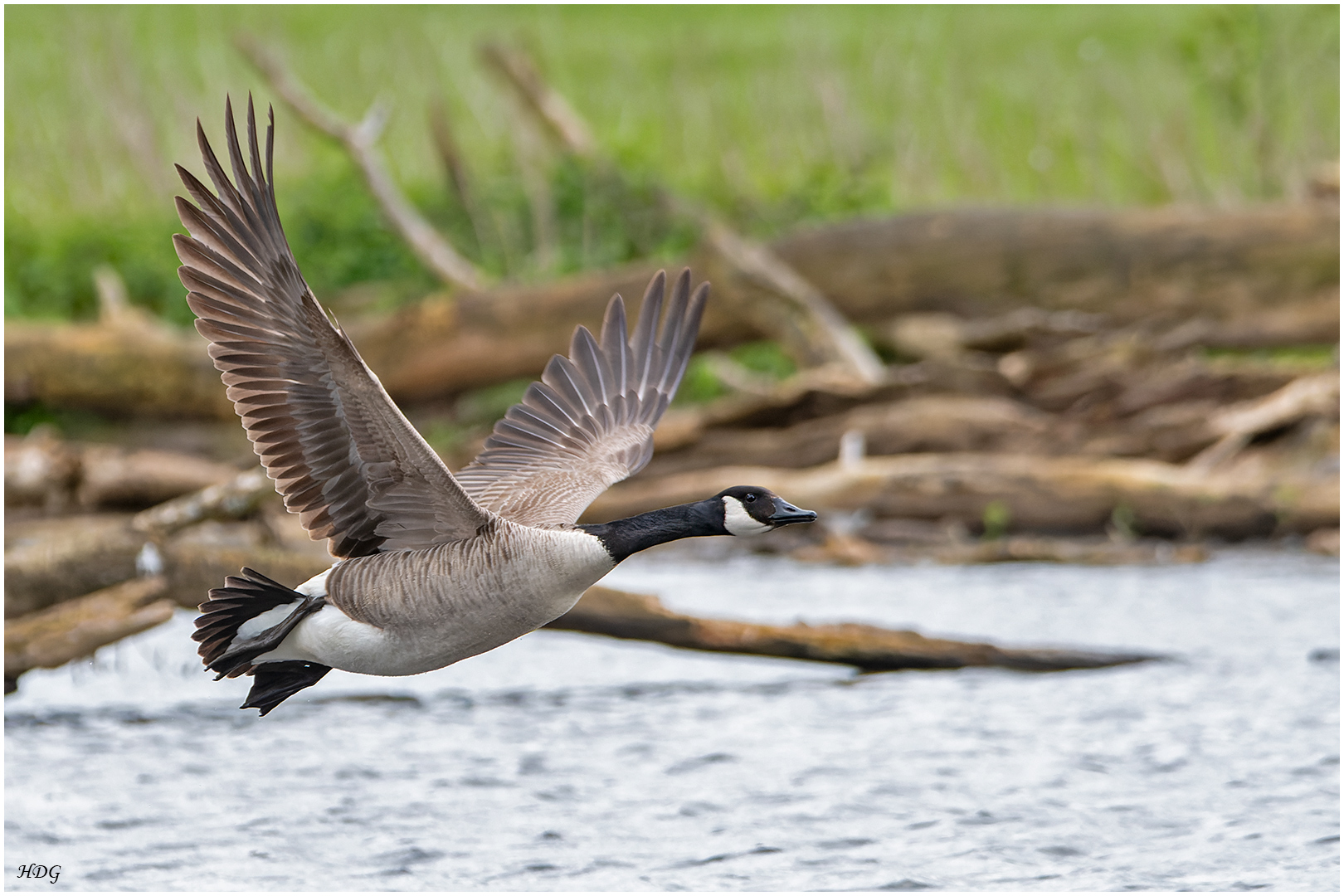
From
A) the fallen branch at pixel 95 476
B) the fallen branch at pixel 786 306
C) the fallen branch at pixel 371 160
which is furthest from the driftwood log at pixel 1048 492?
the fallen branch at pixel 371 160

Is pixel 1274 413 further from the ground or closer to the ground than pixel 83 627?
further from the ground

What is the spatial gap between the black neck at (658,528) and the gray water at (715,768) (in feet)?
7.93

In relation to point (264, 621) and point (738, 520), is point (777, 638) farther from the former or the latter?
point (264, 621)

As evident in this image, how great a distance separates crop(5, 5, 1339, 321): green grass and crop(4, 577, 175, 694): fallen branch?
10.3m

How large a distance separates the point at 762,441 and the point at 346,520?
31.9ft

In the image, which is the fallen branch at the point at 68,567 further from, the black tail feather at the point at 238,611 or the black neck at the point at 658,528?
the black neck at the point at 658,528

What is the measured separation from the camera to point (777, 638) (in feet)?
25.8

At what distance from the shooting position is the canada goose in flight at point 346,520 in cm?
429

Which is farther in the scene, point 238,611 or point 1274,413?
point 1274,413

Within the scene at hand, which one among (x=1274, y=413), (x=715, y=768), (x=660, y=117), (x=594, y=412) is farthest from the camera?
(x=660, y=117)

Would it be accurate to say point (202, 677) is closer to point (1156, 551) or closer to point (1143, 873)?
point (1143, 873)

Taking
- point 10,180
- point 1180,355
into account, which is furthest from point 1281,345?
point 10,180

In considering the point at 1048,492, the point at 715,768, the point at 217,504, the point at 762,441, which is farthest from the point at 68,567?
the point at 1048,492

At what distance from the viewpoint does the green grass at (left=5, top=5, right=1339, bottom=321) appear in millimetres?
18672
